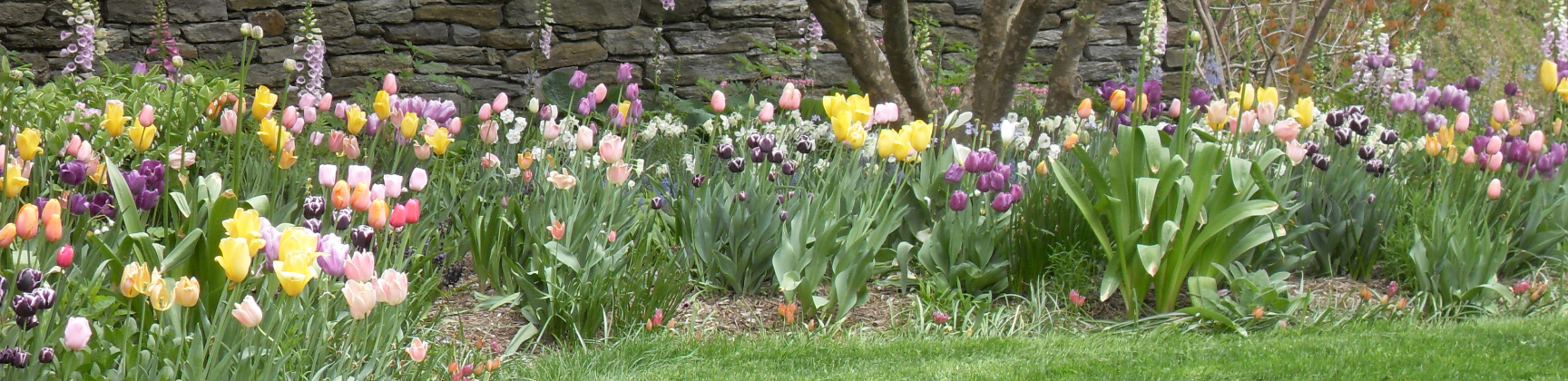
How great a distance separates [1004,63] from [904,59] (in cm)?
36

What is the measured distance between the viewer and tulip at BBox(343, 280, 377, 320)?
5.33 ft

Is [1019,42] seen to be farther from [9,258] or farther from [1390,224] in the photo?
[9,258]

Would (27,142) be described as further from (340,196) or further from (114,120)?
(340,196)

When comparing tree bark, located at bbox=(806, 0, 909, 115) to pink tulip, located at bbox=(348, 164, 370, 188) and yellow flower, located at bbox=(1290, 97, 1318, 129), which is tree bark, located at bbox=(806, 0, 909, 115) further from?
pink tulip, located at bbox=(348, 164, 370, 188)

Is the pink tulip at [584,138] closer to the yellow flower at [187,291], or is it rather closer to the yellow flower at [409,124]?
the yellow flower at [409,124]

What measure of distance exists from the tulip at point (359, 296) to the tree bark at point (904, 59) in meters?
2.54

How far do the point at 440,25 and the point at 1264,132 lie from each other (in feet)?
13.7

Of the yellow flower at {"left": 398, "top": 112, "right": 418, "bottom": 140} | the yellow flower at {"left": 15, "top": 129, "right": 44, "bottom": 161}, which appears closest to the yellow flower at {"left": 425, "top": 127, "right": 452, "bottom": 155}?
the yellow flower at {"left": 398, "top": 112, "right": 418, "bottom": 140}

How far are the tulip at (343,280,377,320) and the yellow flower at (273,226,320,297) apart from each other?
0.20 ft

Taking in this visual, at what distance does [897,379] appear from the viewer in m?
2.30

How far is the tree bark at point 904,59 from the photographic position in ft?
13.2

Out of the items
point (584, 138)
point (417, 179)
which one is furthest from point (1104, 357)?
point (417, 179)

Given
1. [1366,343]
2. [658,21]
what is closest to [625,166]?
[1366,343]

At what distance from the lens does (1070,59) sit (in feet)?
13.7
